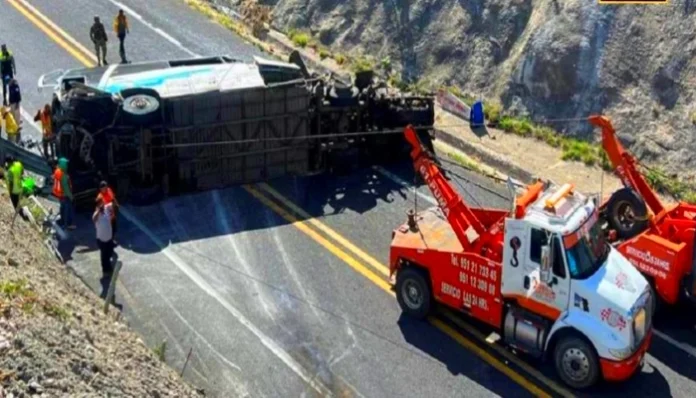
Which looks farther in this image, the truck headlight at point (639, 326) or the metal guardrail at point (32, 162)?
Result: the metal guardrail at point (32, 162)

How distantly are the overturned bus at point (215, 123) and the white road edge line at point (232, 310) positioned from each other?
100 cm

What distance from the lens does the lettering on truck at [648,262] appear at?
15.6 metres

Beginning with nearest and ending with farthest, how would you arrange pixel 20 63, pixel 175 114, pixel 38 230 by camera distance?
pixel 38 230
pixel 175 114
pixel 20 63

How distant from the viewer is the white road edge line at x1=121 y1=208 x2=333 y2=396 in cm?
1456

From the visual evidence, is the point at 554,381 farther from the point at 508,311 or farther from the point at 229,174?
the point at 229,174

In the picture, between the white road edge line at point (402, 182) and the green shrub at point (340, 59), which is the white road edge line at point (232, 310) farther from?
the green shrub at point (340, 59)

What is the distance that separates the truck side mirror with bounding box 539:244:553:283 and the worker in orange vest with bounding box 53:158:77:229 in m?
8.13

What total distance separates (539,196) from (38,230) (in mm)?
8424

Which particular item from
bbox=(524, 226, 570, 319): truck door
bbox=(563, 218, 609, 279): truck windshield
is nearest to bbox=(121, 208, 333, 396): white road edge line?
bbox=(524, 226, 570, 319): truck door

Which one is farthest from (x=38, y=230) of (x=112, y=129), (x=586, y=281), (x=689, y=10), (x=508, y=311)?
(x=689, y=10)

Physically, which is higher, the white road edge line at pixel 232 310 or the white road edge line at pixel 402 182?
the white road edge line at pixel 402 182

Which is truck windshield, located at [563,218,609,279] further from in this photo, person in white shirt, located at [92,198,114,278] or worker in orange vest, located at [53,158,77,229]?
worker in orange vest, located at [53,158,77,229]

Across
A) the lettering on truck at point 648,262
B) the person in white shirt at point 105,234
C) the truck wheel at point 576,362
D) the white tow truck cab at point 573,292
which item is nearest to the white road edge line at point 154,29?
the person in white shirt at point 105,234

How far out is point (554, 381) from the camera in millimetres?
14586
